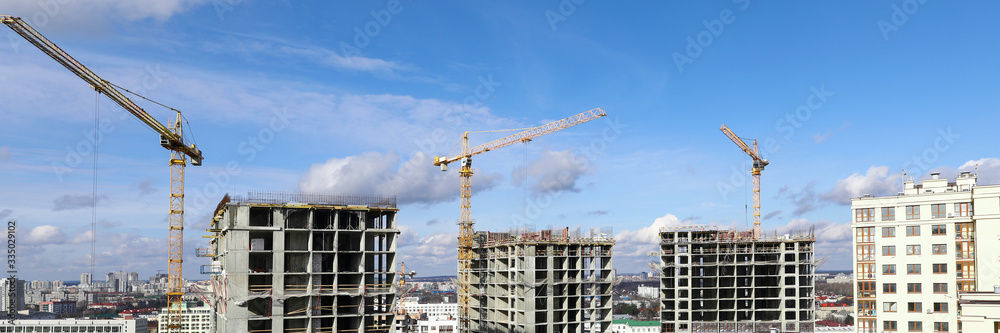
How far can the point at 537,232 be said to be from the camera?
10494 cm

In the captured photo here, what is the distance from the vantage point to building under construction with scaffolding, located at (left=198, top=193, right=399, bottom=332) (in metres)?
71.3

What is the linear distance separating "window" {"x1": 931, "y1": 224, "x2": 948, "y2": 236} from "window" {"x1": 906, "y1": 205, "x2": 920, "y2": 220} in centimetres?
166

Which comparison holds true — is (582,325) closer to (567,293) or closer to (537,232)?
(567,293)

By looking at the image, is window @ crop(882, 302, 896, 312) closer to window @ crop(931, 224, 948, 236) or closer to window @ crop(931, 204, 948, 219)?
window @ crop(931, 224, 948, 236)

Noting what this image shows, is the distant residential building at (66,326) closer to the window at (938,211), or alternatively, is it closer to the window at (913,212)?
the window at (913,212)

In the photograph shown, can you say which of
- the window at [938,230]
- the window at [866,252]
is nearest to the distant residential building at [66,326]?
the window at [866,252]

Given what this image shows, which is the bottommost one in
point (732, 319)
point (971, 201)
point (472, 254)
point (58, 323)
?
point (58, 323)

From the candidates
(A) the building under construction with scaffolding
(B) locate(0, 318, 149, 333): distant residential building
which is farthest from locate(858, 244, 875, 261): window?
(B) locate(0, 318, 149, 333): distant residential building

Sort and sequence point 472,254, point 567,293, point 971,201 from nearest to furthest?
1. point 971,201
2. point 567,293
3. point 472,254

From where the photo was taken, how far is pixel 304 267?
74.1 meters

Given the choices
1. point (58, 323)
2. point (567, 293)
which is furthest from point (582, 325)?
point (58, 323)

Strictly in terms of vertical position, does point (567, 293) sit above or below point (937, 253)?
below

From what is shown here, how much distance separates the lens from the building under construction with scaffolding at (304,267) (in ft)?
234

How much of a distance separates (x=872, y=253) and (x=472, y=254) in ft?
217
